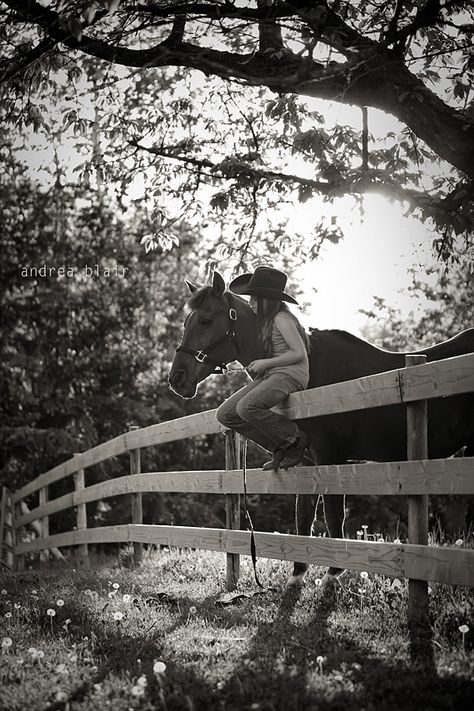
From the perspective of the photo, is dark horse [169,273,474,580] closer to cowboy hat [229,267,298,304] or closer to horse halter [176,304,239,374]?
horse halter [176,304,239,374]

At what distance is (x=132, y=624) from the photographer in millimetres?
5078

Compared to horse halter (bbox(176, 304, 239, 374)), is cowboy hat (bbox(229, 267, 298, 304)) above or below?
above

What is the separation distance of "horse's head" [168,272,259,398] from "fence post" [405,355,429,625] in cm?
183

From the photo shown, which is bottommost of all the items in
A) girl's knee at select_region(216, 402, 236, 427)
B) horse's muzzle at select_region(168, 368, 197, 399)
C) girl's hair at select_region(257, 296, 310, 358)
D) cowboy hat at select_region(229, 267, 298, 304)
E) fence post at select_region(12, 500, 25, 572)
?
fence post at select_region(12, 500, 25, 572)

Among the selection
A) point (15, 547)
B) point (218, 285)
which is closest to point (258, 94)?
point (218, 285)

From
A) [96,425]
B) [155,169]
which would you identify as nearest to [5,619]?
[155,169]

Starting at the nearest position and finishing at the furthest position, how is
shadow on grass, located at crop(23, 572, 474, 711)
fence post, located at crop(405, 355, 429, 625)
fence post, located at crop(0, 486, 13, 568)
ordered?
1. shadow on grass, located at crop(23, 572, 474, 711)
2. fence post, located at crop(405, 355, 429, 625)
3. fence post, located at crop(0, 486, 13, 568)

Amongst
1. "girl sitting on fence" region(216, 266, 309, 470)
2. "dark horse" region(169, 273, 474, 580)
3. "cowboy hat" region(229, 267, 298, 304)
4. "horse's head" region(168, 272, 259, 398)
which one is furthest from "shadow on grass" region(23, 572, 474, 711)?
"cowboy hat" region(229, 267, 298, 304)

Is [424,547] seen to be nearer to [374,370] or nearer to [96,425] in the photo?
[374,370]

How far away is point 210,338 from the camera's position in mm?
6258

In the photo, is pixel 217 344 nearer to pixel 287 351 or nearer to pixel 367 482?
pixel 287 351

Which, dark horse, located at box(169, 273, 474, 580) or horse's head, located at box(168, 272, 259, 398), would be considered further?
horse's head, located at box(168, 272, 259, 398)

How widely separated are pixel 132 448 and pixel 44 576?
1.64 metres

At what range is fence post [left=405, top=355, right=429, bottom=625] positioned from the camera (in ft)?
14.9
